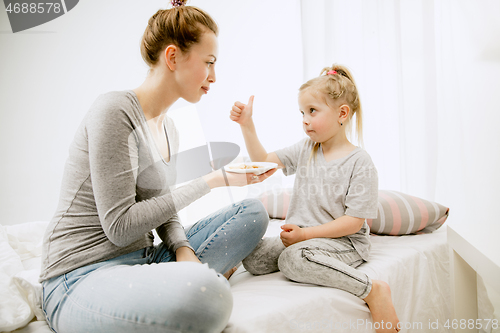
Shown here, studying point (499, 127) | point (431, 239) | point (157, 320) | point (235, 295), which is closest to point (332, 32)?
point (499, 127)

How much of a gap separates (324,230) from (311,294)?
0.24m

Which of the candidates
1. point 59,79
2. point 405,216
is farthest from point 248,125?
point 59,79

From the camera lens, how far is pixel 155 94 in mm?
837

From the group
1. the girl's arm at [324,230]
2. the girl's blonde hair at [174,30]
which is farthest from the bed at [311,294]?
the girl's blonde hair at [174,30]

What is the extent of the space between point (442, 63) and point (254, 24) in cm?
108

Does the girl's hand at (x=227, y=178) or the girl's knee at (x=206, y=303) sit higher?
the girl's hand at (x=227, y=178)

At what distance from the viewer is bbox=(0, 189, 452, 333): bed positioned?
0.70 m

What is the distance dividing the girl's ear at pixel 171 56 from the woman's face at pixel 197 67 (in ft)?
0.04

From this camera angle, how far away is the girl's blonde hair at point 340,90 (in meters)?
1.09

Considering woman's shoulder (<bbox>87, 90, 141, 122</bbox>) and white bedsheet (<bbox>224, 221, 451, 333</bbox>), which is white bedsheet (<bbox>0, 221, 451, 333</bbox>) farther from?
woman's shoulder (<bbox>87, 90, 141, 122</bbox>)

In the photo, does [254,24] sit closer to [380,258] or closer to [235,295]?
[380,258]

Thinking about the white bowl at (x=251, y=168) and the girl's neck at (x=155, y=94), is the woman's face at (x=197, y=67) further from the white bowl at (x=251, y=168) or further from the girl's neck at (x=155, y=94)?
the white bowl at (x=251, y=168)

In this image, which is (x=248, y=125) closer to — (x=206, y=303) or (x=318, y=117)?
(x=318, y=117)

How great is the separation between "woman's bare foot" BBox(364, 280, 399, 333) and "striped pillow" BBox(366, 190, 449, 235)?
50 centimetres
